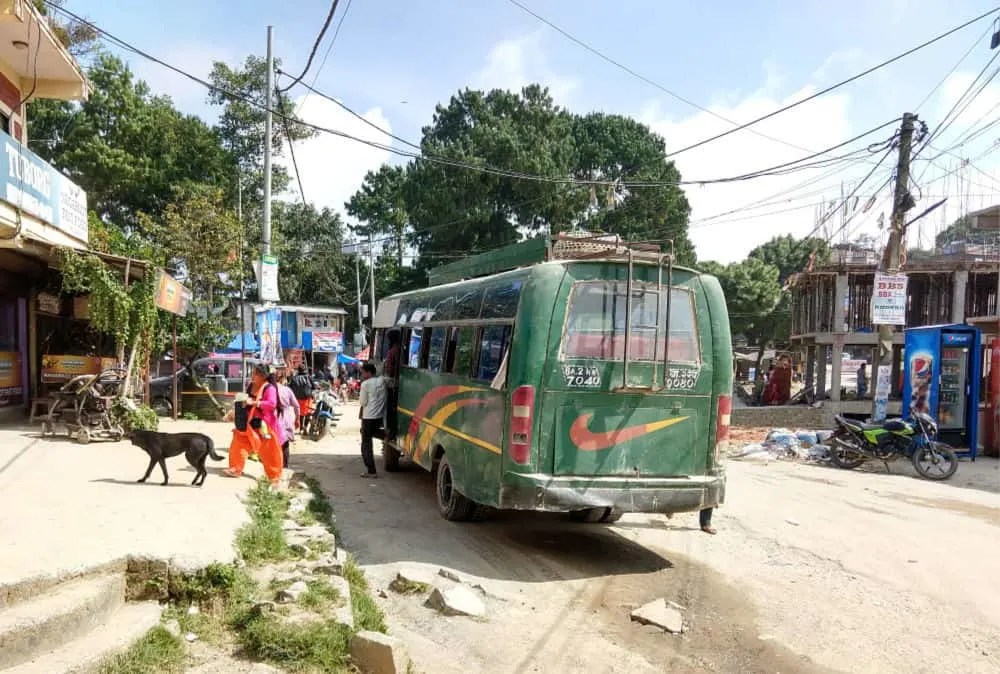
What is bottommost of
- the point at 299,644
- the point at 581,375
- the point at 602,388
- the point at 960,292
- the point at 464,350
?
the point at 299,644

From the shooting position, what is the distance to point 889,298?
1353cm

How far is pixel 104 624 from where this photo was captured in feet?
12.8

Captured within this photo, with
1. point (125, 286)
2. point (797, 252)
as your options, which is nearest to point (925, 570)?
point (125, 286)

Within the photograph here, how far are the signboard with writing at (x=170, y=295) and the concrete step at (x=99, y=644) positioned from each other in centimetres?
880

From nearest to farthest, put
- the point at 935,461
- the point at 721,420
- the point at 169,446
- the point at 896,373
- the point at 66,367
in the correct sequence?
the point at 721,420
the point at 169,446
the point at 935,461
the point at 66,367
the point at 896,373

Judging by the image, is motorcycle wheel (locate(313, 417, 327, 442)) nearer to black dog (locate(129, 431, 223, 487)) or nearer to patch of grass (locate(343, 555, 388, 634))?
black dog (locate(129, 431, 223, 487))

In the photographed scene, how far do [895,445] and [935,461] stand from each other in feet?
2.18

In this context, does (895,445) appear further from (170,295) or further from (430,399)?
(170,295)

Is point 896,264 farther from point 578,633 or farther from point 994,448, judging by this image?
point 578,633

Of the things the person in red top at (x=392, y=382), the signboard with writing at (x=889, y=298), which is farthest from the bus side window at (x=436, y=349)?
the signboard with writing at (x=889, y=298)

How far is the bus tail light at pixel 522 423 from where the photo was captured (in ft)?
19.0

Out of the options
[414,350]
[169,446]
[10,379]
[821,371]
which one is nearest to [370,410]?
[414,350]

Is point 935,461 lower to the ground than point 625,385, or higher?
lower

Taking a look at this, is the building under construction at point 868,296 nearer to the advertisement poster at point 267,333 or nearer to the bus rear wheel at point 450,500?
the bus rear wheel at point 450,500
